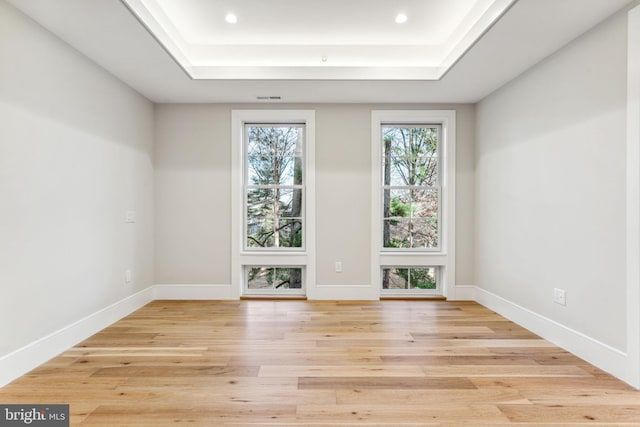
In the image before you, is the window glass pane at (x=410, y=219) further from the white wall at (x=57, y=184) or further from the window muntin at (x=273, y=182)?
the white wall at (x=57, y=184)

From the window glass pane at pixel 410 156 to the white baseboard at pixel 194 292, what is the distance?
239 cm

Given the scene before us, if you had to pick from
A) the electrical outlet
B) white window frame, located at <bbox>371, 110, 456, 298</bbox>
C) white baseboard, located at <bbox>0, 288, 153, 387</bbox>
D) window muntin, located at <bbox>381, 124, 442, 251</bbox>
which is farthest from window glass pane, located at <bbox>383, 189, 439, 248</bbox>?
white baseboard, located at <bbox>0, 288, 153, 387</bbox>

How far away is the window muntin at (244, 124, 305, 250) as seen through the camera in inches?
165

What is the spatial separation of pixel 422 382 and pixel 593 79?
2.41 m

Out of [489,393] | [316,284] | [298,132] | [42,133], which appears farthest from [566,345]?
[42,133]

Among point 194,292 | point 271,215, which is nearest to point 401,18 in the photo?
point 271,215

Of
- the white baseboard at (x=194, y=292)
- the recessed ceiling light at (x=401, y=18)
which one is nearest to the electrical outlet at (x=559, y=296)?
the recessed ceiling light at (x=401, y=18)

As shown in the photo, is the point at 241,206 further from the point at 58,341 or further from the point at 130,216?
the point at 58,341

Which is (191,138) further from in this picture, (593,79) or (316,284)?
(593,79)

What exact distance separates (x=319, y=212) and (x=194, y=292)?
1803mm

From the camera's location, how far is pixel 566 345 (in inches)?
101

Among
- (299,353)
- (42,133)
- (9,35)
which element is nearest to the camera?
(9,35)

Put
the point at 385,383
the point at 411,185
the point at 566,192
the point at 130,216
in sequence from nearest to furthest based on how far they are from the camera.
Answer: the point at 385,383 → the point at 566,192 → the point at 130,216 → the point at 411,185

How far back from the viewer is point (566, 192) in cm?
259
